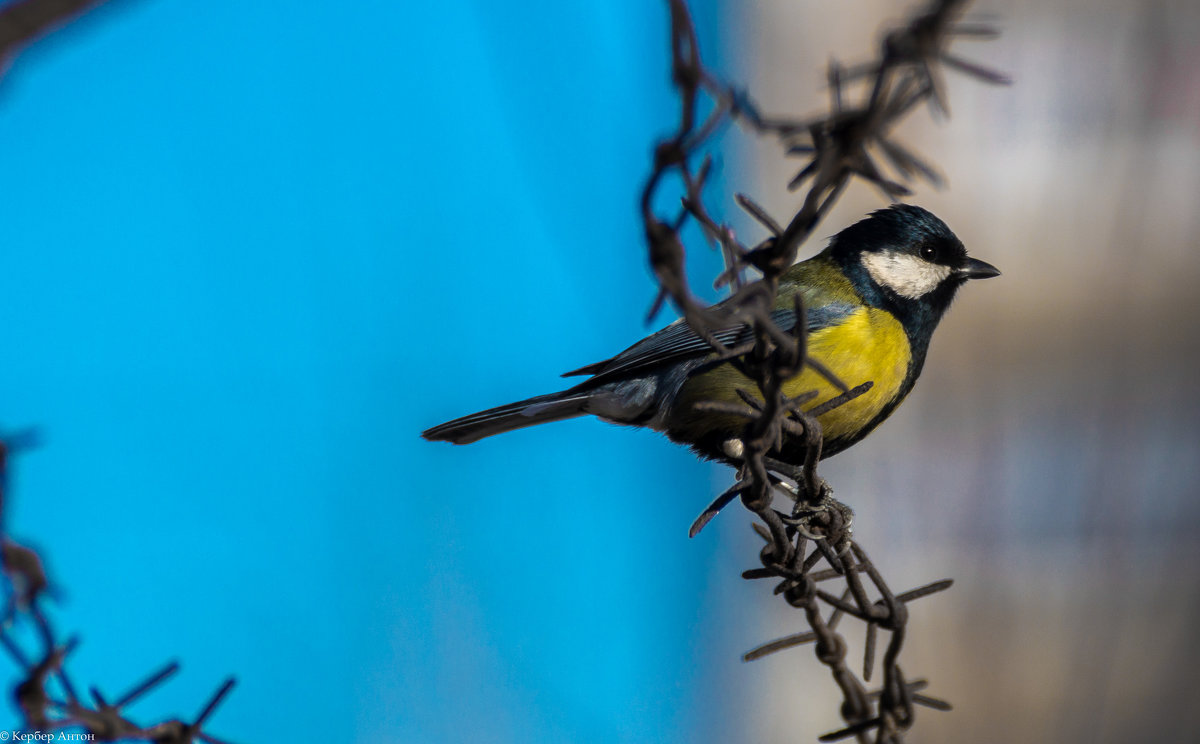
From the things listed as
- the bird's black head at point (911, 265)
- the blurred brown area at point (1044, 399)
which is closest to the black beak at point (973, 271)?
the bird's black head at point (911, 265)

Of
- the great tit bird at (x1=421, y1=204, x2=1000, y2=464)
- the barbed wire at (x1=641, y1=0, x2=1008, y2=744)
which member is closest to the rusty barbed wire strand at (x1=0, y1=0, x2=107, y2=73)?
the barbed wire at (x1=641, y1=0, x2=1008, y2=744)

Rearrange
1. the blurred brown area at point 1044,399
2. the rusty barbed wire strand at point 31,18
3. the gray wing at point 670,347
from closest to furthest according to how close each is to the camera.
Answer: the rusty barbed wire strand at point 31,18
the gray wing at point 670,347
the blurred brown area at point 1044,399

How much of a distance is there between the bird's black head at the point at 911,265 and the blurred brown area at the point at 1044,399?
103 inches

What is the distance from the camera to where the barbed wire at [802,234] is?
0.96 meters

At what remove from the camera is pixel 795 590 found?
161 centimetres

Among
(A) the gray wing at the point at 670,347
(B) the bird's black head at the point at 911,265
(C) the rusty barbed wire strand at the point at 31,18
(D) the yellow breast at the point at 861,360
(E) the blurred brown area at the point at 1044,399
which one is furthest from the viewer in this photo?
(E) the blurred brown area at the point at 1044,399

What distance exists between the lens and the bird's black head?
2996mm

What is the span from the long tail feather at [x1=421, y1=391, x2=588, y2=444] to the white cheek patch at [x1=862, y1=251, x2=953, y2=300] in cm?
96

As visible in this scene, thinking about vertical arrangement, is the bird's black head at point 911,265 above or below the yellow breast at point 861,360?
above

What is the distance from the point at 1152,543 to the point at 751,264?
534cm

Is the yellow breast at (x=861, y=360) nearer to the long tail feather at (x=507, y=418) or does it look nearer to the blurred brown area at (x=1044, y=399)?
the long tail feather at (x=507, y=418)

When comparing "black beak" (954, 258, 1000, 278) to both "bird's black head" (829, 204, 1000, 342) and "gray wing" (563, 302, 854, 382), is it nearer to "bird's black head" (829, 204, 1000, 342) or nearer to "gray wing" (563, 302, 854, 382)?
"bird's black head" (829, 204, 1000, 342)

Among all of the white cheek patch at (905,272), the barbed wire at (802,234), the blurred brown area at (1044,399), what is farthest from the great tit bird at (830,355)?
the blurred brown area at (1044,399)

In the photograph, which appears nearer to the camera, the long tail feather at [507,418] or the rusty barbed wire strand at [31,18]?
the rusty barbed wire strand at [31,18]
